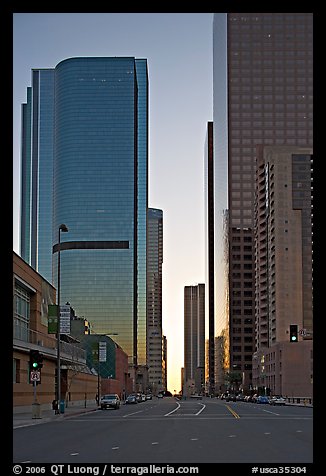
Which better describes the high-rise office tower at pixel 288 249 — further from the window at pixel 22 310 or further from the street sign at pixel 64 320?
the street sign at pixel 64 320

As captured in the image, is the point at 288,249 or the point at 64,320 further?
the point at 288,249

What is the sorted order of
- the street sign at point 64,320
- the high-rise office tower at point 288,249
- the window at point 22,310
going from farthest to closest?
the high-rise office tower at point 288,249 < the window at point 22,310 < the street sign at point 64,320

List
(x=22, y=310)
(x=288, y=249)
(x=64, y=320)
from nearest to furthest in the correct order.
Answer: (x=64, y=320), (x=22, y=310), (x=288, y=249)

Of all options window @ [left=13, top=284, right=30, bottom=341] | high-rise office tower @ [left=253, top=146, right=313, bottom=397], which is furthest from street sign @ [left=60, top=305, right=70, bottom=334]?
high-rise office tower @ [left=253, top=146, right=313, bottom=397]

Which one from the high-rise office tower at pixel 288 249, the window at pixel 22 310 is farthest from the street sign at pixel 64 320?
the high-rise office tower at pixel 288 249

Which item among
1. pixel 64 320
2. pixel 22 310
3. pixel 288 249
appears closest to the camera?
pixel 64 320

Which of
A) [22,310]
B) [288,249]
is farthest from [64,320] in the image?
[288,249]

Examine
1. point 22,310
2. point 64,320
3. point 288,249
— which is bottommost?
point 64,320

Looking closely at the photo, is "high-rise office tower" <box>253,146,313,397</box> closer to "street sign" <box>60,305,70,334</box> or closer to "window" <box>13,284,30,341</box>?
"window" <box>13,284,30,341</box>

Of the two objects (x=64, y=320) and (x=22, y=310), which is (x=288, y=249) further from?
(x=64, y=320)

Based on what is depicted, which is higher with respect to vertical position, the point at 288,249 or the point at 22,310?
the point at 288,249
